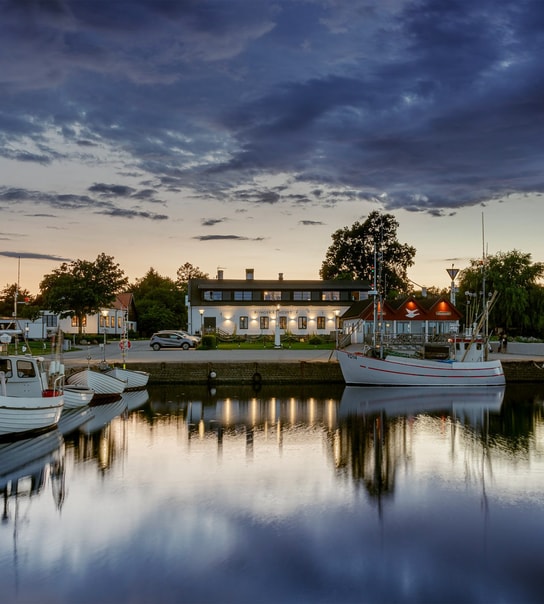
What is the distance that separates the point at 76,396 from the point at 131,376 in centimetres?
645

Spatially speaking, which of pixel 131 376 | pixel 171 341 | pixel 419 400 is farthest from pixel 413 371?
pixel 171 341

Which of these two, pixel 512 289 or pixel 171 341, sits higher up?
pixel 512 289

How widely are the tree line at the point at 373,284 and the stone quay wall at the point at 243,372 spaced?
22.4ft

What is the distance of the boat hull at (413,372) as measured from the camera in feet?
126

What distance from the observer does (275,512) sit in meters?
14.5

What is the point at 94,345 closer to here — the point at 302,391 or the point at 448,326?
the point at 302,391

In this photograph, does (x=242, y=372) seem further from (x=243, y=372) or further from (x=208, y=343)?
(x=208, y=343)

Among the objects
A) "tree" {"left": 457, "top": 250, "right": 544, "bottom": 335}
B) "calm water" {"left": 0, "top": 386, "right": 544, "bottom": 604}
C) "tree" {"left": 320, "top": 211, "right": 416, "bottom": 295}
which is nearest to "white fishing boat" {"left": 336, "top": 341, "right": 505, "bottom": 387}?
"calm water" {"left": 0, "top": 386, "right": 544, "bottom": 604}

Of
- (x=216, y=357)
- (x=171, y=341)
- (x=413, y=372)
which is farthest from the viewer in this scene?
(x=171, y=341)

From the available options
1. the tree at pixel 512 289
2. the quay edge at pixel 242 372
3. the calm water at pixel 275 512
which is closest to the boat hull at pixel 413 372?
the quay edge at pixel 242 372

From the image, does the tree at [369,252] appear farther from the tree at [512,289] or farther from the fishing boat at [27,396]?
the fishing boat at [27,396]

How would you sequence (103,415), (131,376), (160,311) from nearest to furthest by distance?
(103,415) < (131,376) < (160,311)

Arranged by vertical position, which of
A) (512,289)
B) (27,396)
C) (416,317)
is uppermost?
(512,289)

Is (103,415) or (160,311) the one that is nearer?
(103,415)
